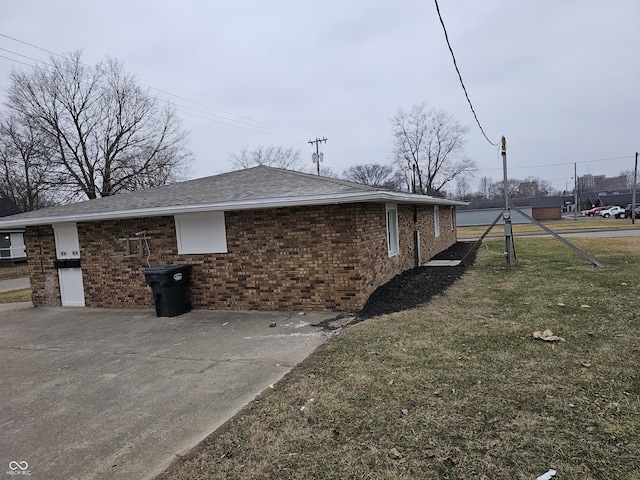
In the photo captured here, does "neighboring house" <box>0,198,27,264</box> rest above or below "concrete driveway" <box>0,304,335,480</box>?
above

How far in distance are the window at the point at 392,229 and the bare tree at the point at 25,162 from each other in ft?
80.1

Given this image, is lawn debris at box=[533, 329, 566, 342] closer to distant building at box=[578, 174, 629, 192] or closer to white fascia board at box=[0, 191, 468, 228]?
white fascia board at box=[0, 191, 468, 228]

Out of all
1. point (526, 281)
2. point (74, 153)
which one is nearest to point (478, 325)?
point (526, 281)

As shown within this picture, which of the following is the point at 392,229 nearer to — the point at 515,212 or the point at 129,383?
the point at 129,383

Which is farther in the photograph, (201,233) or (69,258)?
(69,258)

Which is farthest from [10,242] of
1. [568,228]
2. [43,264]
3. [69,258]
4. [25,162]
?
[568,228]

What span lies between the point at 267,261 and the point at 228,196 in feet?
5.28

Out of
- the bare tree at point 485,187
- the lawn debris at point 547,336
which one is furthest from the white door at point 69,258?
the bare tree at point 485,187

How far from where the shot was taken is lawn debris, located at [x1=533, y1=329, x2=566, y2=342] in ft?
16.4

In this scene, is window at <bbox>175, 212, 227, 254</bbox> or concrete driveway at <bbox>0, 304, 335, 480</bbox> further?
window at <bbox>175, 212, 227, 254</bbox>

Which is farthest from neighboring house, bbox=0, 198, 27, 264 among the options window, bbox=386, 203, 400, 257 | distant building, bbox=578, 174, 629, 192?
distant building, bbox=578, 174, 629, 192

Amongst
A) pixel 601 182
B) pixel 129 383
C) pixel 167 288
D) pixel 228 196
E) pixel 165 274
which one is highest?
pixel 601 182

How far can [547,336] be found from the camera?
5098mm

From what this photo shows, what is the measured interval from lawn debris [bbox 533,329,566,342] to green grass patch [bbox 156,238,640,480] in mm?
77
